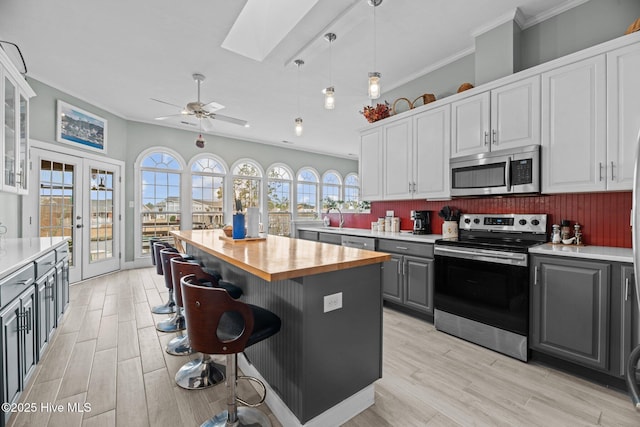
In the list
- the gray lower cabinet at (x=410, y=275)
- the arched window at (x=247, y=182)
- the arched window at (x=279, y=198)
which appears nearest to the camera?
the gray lower cabinet at (x=410, y=275)

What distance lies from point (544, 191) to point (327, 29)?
2.53 m

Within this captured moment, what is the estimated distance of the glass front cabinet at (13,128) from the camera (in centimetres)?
243

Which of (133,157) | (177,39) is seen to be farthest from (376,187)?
(133,157)

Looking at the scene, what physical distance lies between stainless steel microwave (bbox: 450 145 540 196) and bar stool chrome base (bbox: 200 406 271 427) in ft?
8.88

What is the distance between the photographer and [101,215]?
525 centimetres

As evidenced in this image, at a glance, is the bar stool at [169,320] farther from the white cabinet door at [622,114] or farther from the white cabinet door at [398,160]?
the white cabinet door at [622,114]

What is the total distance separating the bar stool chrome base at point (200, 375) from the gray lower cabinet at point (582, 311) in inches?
97.4

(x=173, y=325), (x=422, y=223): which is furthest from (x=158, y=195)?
(x=422, y=223)

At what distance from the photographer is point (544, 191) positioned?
2.56 meters

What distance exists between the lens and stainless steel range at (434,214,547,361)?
238 centimetres

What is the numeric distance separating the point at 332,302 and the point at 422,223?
2.48 m

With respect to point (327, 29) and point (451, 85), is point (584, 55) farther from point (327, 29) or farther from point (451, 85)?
point (327, 29)

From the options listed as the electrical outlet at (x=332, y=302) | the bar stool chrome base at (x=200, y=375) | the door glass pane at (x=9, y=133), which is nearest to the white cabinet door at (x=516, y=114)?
the electrical outlet at (x=332, y=302)

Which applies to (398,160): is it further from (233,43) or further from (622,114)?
(233,43)
